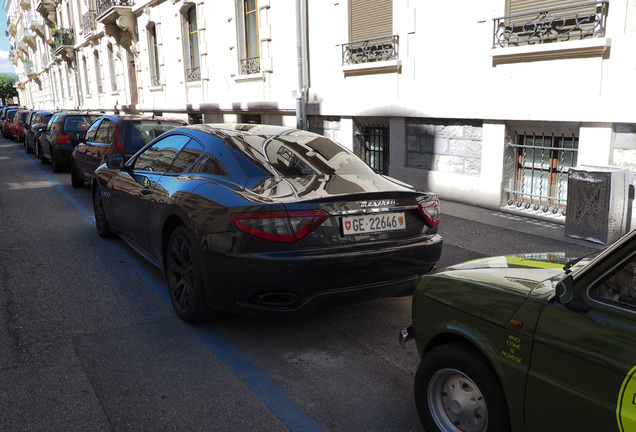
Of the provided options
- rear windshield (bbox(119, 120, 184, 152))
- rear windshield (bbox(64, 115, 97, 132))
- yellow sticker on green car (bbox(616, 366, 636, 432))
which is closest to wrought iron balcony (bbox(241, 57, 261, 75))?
rear windshield (bbox(64, 115, 97, 132))

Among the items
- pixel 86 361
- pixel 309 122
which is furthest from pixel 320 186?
pixel 309 122

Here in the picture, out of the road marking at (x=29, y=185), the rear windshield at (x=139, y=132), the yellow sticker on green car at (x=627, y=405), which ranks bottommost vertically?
the road marking at (x=29, y=185)

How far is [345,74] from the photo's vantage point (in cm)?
1229

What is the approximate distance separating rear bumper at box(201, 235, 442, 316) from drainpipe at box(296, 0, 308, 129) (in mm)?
9930

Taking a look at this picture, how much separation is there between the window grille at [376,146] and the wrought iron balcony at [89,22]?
26.5 m

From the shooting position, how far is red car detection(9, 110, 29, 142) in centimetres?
2805

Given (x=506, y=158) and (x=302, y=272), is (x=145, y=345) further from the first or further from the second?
(x=506, y=158)

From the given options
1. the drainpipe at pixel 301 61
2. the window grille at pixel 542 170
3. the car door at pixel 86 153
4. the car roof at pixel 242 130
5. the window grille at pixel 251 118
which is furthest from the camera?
the window grille at pixel 251 118

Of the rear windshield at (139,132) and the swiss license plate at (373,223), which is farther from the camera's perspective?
the rear windshield at (139,132)

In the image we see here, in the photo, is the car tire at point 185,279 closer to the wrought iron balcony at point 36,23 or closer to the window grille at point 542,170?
the window grille at point 542,170

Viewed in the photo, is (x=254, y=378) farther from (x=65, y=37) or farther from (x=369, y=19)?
(x=65, y=37)

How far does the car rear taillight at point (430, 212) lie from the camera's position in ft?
14.0

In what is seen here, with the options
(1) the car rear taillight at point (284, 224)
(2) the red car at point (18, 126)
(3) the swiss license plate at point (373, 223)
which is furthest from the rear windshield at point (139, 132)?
(2) the red car at point (18, 126)

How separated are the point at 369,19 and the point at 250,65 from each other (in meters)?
6.45
